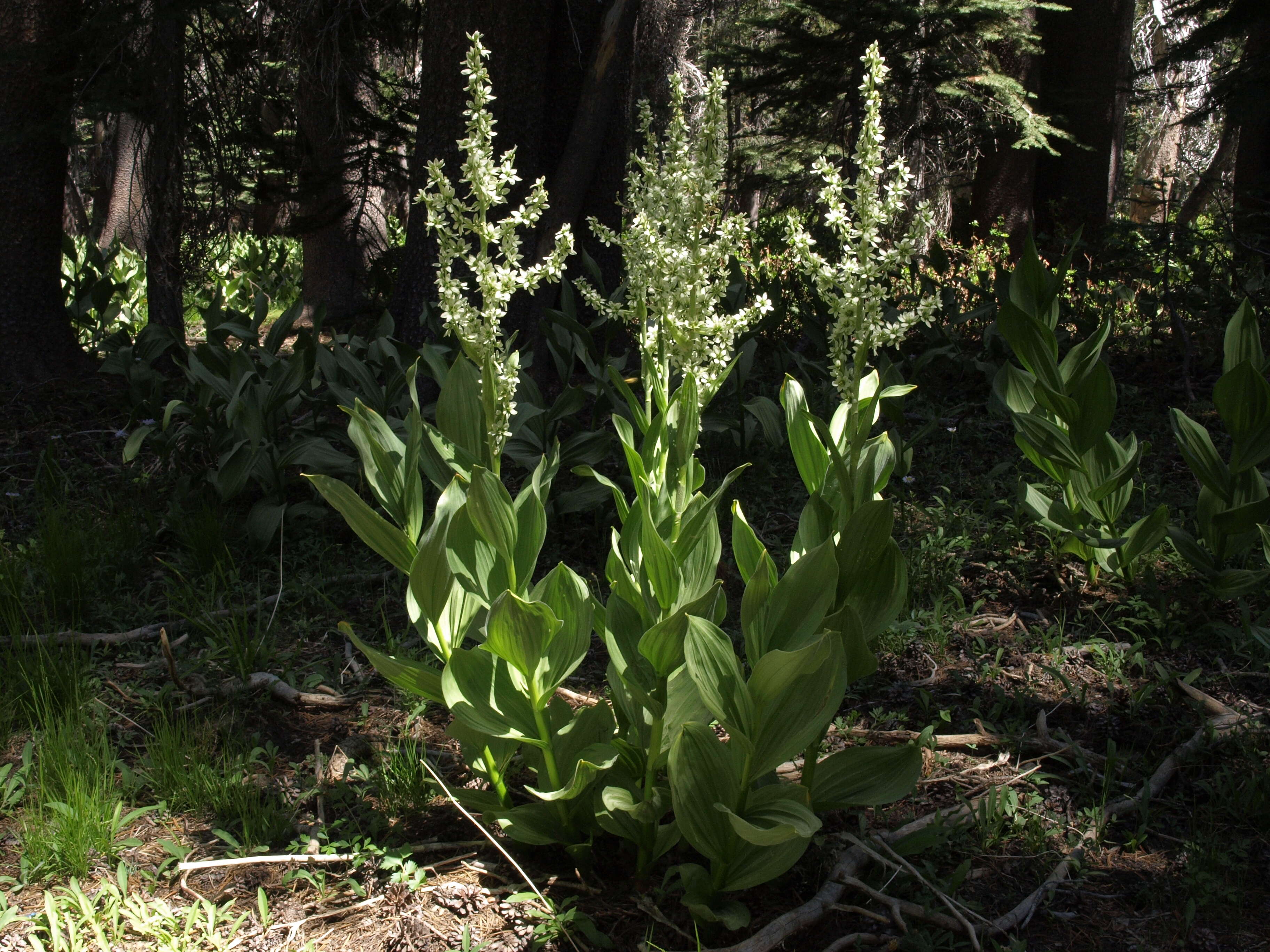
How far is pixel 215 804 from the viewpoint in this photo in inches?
85.4

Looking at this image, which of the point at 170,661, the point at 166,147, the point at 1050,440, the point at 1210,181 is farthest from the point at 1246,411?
the point at 166,147

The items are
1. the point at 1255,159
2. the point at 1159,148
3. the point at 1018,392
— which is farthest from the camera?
the point at 1159,148

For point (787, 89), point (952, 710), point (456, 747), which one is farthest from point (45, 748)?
point (787, 89)

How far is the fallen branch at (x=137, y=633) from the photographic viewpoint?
283 centimetres

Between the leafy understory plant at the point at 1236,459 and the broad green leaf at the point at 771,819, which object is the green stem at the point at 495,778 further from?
the leafy understory plant at the point at 1236,459

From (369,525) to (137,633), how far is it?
151cm

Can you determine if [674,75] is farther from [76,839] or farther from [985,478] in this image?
[985,478]

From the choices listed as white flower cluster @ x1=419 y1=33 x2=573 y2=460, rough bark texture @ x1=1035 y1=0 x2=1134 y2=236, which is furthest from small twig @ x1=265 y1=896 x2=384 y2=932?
rough bark texture @ x1=1035 y1=0 x2=1134 y2=236

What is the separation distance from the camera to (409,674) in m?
1.86

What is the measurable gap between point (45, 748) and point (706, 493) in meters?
2.61

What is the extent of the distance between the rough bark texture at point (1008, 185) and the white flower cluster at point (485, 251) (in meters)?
7.46

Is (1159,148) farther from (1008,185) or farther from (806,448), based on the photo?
(806,448)

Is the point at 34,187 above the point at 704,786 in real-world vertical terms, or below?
above

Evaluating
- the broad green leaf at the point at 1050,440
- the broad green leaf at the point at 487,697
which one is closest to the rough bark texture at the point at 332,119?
the broad green leaf at the point at 487,697
